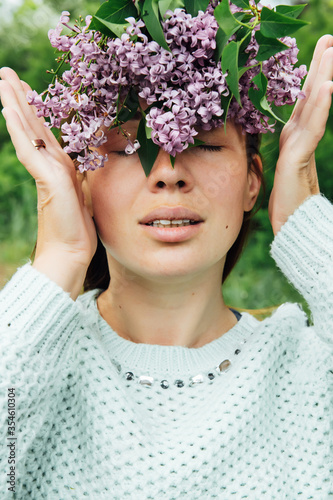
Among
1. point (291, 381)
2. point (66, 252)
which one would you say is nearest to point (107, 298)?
point (66, 252)

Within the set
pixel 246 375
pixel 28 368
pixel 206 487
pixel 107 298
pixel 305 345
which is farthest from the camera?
pixel 107 298

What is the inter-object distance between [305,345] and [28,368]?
2.82ft

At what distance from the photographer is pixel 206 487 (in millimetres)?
1635

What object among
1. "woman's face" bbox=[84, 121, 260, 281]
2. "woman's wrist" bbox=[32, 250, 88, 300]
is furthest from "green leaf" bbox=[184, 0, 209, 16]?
"woman's wrist" bbox=[32, 250, 88, 300]

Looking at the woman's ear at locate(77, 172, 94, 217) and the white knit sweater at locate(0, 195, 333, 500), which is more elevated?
the woman's ear at locate(77, 172, 94, 217)

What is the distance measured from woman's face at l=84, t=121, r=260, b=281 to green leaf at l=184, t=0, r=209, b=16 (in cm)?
33

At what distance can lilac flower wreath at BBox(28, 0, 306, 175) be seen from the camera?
1.48 m

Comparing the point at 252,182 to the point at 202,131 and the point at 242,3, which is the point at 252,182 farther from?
the point at 242,3

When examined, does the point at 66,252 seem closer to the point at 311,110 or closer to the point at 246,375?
the point at 246,375

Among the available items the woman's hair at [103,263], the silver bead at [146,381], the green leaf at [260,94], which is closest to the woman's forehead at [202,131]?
the green leaf at [260,94]

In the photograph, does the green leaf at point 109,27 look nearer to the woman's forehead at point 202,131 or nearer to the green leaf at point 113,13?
the green leaf at point 113,13

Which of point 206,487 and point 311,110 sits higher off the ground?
point 311,110

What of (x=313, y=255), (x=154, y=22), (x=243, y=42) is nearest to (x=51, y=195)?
(x=154, y=22)

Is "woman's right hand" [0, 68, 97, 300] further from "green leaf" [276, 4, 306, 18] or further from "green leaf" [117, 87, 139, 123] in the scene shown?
"green leaf" [276, 4, 306, 18]
